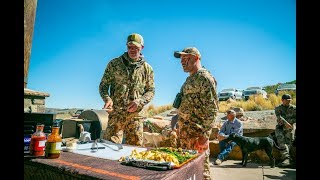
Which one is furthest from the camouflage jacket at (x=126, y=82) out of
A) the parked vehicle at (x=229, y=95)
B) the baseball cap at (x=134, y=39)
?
the parked vehicle at (x=229, y=95)

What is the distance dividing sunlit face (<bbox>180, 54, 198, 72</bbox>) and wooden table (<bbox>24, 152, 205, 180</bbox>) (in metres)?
1.89

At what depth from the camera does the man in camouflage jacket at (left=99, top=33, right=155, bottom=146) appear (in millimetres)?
3660

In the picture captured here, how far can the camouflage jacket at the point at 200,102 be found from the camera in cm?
344

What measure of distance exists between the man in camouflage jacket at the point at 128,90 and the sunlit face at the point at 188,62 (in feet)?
2.12

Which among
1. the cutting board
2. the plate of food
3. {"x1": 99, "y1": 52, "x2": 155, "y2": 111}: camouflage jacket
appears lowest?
the cutting board

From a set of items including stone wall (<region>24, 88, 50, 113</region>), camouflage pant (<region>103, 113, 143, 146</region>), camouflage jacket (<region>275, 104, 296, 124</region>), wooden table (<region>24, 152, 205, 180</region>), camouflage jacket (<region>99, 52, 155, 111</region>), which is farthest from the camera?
stone wall (<region>24, 88, 50, 113</region>)

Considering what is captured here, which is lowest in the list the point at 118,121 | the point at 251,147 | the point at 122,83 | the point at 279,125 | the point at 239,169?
the point at 239,169

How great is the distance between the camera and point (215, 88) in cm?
353

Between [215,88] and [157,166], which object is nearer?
[157,166]

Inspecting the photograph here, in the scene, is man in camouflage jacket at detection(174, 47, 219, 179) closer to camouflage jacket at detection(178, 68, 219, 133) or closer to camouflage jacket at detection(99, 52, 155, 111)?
camouflage jacket at detection(178, 68, 219, 133)

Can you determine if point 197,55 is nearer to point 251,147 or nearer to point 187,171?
point 187,171

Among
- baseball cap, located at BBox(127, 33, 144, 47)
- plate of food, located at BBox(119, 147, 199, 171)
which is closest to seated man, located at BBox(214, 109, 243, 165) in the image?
baseball cap, located at BBox(127, 33, 144, 47)
